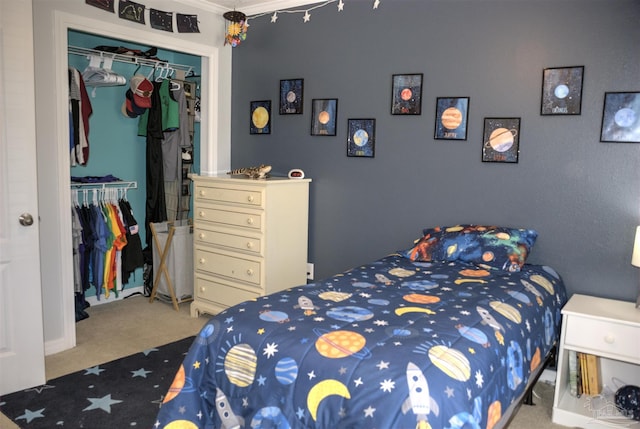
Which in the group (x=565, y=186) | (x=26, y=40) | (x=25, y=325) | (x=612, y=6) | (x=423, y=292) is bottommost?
(x=25, y=325)

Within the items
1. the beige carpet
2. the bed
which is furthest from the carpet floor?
the bed

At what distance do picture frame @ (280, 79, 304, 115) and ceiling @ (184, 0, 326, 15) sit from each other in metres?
0.60

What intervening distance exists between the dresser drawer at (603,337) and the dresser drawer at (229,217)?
82.4 inches

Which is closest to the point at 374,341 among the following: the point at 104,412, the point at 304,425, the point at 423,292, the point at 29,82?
the point at 304,425

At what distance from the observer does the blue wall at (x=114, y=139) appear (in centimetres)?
437

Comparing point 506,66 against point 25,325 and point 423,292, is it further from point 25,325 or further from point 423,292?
point 25,325

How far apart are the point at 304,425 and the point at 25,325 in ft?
6.37

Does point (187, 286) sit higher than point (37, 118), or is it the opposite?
point (37, 118)

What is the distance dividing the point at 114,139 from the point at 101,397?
8.38 ft

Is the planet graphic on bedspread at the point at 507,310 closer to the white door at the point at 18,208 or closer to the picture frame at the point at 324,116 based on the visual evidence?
the picture frame at the point at 324,116

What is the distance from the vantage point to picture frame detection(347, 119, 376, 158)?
3.75 metres

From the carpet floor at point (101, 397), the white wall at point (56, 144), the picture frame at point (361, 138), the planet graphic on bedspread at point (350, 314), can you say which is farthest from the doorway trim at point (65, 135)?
the planet graphic on bedspread at point (350, 314)

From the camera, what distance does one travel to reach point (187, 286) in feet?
14.9

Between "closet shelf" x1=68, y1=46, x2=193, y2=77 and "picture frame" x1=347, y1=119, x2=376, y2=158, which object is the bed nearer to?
"picture frame" x1=347, y1=119, x2=376, y2=158
